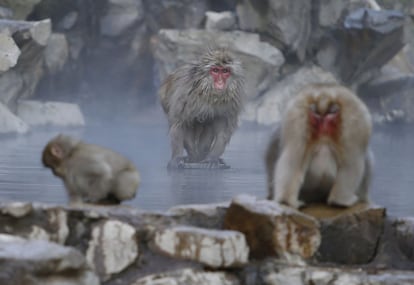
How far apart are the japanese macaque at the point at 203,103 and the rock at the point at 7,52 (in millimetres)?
4577

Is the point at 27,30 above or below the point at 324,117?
above

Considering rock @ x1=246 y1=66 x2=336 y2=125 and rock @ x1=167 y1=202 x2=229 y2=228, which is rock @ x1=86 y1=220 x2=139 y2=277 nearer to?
rock @ x1=167 y1=202 x2=229 y2=228

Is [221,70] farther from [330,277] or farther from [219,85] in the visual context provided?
[330,277]

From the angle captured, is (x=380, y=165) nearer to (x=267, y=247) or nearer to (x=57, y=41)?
(x=267, y=247)

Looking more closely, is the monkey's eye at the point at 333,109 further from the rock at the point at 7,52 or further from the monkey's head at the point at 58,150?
the rock at the point at 7,52

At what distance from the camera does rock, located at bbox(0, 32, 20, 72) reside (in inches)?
520

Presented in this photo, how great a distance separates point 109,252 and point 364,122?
104 cm

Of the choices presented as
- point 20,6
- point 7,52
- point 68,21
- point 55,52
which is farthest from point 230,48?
point 7,52

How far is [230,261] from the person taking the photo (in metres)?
3.21

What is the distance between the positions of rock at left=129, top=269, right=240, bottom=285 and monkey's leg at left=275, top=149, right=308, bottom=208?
1.51ft

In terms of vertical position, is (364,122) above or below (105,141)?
above

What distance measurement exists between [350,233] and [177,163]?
5.07 metres

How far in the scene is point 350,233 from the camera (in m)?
3.54

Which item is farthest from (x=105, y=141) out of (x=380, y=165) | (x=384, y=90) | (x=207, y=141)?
(x=384, y=90)
